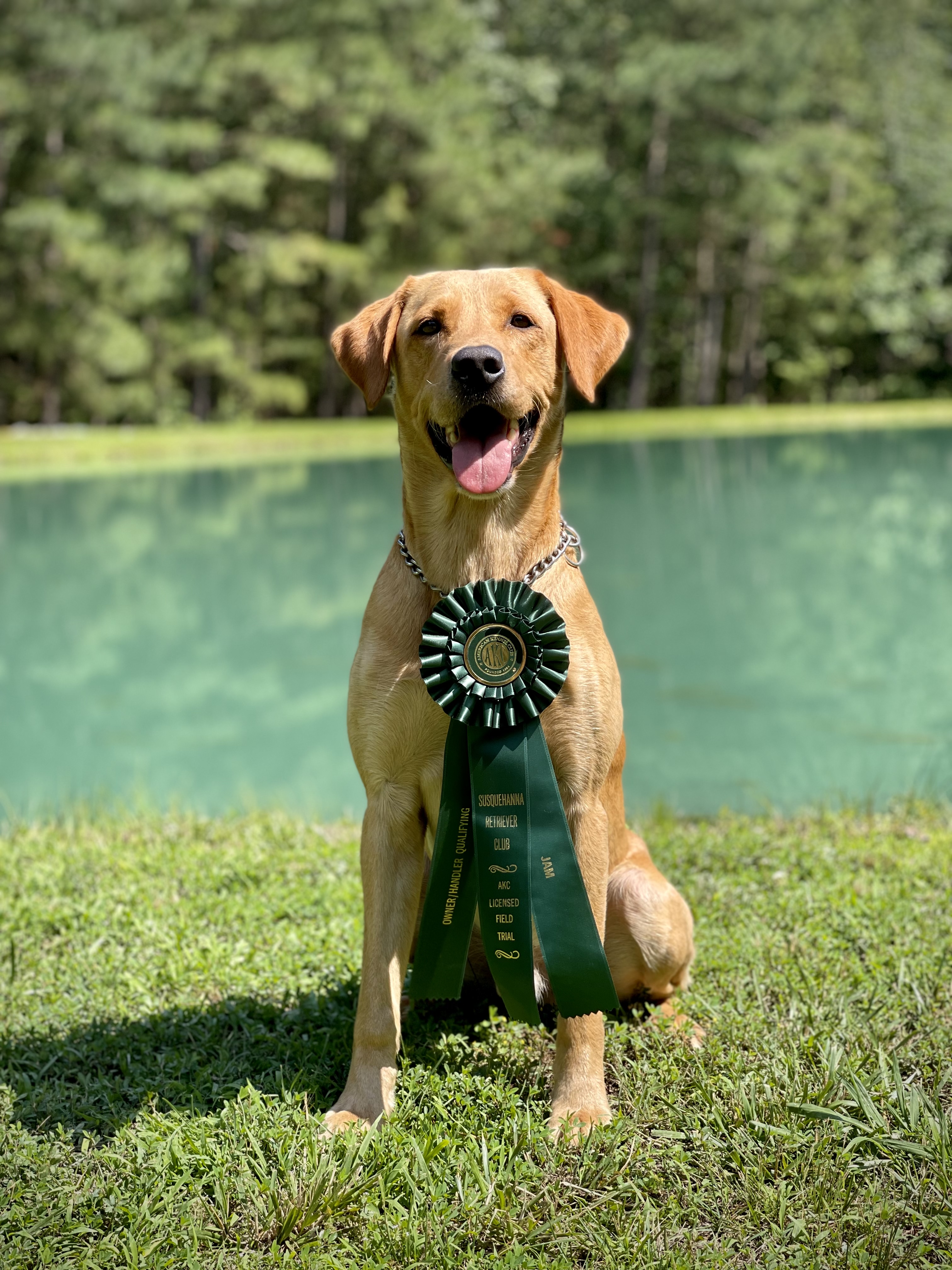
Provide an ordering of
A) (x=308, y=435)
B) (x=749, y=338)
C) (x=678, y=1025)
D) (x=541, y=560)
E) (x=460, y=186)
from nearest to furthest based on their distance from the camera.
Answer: (x=541, y=560) < (x=678, y=1025) < (x=308, y=435) < (x=460, y=186) < (x=749, y=338)

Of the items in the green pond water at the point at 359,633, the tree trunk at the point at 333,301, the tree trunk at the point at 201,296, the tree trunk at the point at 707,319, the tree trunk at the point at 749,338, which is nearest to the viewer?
the green pond water at the point at 359,633

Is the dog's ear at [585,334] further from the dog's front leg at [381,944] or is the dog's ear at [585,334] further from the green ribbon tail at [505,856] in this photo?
the dog's front leg at [381,944]

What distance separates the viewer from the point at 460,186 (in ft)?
87.8

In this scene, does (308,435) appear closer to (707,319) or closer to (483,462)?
(707,319)

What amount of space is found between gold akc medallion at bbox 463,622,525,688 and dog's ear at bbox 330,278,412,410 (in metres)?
0.58

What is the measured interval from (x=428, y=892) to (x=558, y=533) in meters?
0.84

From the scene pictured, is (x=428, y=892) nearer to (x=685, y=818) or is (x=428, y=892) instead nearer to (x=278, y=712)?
(x=685, y=818)

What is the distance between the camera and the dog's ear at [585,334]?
2.42 metres

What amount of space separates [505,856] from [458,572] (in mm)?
611

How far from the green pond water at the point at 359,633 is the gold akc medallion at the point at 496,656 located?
279 centimetres

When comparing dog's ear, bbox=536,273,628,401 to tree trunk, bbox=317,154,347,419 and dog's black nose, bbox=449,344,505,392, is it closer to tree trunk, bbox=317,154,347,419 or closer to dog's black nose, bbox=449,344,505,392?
dog's black nose, bbox=449,344,505,392

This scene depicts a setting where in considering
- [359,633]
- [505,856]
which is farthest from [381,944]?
[359,633]

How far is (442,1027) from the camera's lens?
2.73 meters

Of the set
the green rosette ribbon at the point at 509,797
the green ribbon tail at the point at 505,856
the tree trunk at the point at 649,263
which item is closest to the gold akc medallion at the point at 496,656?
the green rosette ribbon at the point at 509,797
